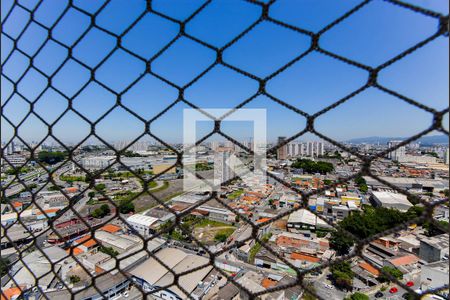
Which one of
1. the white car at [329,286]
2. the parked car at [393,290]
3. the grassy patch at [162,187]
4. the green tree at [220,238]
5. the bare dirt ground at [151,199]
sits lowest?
the parked car at [393,290]

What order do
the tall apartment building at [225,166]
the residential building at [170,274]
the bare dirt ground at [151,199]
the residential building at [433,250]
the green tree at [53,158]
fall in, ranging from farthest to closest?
the bare dirt ground at [151,199] → the residential building at [433,250] → the residential building at [170,274] → the green tree at [53,158] → the tall apartment building at [225,166]


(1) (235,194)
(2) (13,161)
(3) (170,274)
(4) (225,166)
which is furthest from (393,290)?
(1) (235,194)

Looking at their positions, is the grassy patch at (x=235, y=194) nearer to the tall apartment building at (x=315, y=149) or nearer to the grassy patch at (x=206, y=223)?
the grassy patch at (x=206, y=223)

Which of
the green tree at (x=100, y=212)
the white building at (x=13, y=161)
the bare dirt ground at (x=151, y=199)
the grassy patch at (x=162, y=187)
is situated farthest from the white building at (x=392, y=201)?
the grassy patch at (x=162, y=187)

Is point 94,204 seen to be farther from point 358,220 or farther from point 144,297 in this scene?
point 144,297

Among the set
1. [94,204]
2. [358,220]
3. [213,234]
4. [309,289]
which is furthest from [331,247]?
[94,204]

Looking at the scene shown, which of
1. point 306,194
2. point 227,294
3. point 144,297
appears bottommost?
point 227,294

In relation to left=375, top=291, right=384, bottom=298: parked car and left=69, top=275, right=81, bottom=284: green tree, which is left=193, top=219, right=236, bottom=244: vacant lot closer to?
left=69, top=275, right=81, bottom=284: green tree

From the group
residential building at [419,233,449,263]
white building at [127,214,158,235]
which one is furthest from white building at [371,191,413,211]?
white building at [127,214,158,235]

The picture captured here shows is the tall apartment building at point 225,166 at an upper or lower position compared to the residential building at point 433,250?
upper

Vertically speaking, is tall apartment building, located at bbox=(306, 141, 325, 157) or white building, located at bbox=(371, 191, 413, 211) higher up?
tall apartment building, located at bbox=(306, 141, 325, 157)

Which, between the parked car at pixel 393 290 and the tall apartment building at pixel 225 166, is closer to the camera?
the tall apartment building at pixel 225 166
